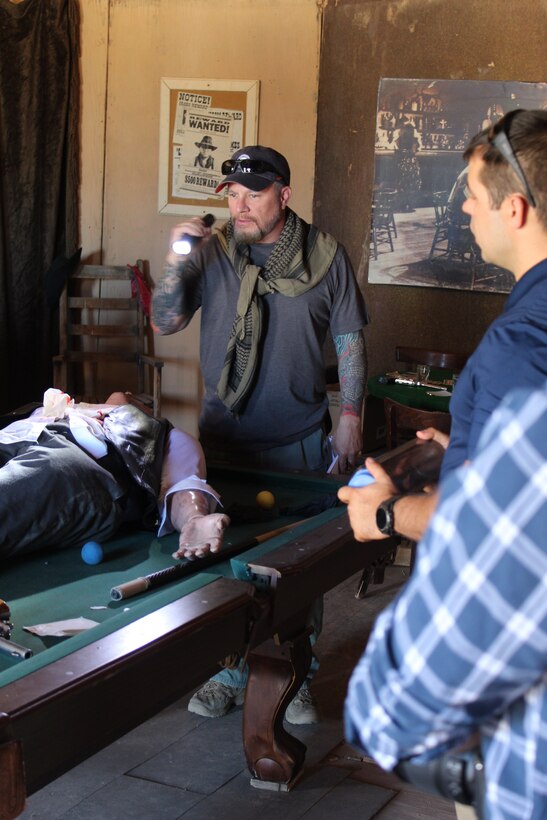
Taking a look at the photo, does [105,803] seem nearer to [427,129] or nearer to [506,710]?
[506,710]

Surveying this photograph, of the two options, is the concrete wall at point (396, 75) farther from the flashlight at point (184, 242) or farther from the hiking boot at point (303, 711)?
the hiking boot at point (303, 711)

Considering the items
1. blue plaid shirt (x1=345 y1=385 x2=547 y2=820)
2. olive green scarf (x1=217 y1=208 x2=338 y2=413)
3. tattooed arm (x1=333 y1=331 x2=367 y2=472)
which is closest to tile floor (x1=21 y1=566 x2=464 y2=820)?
tattooed arm (x1=333 y1=331 x2=367 y2=472)

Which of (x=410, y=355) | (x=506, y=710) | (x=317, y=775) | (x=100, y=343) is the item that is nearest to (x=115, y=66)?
(x=100, y=343)

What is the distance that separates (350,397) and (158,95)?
134 inches

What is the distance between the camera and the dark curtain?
19.7 feet

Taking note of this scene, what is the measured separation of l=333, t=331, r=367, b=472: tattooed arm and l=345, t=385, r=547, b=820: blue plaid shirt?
2.58 m

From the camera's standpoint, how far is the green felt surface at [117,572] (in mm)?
2017

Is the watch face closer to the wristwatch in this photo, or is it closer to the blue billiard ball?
the wristwatch

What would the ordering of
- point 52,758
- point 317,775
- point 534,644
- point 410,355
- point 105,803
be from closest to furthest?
1. point 534,644
2. point 52,758
3. point 105,803
4. point 317,775
5. point 410,355

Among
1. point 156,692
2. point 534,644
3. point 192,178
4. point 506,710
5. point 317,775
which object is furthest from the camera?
point 192,178

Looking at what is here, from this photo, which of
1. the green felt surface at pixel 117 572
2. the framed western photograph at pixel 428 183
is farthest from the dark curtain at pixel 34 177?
the green felt surface at pixel 117 572

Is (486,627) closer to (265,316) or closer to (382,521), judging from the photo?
(382,521)

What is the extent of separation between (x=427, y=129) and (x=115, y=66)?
6.84ft

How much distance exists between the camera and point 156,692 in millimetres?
1911
